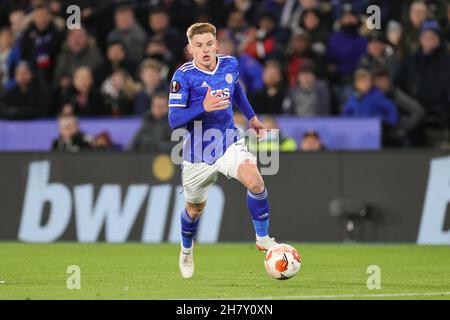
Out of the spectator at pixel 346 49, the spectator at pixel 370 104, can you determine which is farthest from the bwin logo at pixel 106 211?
the spectator at pixel 346 49

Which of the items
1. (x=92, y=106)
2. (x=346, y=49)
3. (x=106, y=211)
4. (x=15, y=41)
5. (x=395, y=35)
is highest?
(x=395, y=35)

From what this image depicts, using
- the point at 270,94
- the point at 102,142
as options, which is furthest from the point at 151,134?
the point at 270,94

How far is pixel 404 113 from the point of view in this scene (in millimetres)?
17062

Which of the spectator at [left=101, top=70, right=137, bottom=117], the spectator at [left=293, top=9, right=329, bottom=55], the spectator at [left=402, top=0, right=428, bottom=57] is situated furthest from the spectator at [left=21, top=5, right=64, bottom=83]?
the spectator at [left=402, top=0, right=428, bottom=57]

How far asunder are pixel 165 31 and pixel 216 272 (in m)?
8.37

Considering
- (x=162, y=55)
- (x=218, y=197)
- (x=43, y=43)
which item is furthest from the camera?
(x=43, y=43)

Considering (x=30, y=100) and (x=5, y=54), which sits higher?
(x=5, y=54)

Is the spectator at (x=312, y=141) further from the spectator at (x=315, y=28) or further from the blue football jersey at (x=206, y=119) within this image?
the blue football jersey at (x=206, y=119)

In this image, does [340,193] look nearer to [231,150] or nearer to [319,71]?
[319,71]

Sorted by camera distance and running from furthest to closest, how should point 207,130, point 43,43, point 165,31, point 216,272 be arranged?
point 43,43 < point 165,31 < point 216,272 < point 207,130

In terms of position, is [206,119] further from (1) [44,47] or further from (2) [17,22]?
(2) [17,22]
